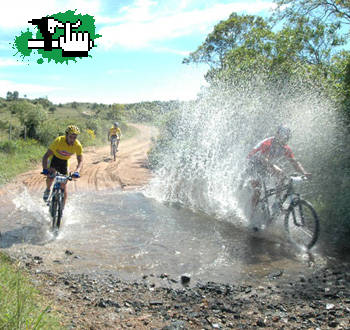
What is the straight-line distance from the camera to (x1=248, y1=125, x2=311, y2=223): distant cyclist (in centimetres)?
722

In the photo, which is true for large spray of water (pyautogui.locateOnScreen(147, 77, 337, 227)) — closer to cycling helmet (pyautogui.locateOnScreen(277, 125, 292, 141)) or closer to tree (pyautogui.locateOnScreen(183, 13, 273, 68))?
cycling helmet (pyautogui.locateOnScreen(277, 125, 292, 141))

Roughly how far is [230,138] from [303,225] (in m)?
7.34

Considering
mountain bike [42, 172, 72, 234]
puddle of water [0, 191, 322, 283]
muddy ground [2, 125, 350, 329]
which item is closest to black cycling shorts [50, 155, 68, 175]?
mountain bike [42, 172, 72, 234]

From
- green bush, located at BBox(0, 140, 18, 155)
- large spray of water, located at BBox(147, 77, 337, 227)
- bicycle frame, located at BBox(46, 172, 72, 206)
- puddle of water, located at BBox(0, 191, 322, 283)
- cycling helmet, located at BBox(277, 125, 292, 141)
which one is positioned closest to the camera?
puddle of water, located at BBox(0, 191, 322, 283)

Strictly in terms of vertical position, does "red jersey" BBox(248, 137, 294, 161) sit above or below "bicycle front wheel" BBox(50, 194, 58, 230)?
above

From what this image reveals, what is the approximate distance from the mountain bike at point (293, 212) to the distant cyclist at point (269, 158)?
5.5 inches

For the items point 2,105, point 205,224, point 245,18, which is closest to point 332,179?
point 205,224

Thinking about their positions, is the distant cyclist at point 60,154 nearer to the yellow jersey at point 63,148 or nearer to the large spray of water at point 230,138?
the yellow jersey at point 63,148

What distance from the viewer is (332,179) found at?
7.98 m

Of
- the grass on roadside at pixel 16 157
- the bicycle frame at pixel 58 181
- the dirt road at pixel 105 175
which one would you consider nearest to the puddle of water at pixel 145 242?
the bicycle frame at pixel 58 181

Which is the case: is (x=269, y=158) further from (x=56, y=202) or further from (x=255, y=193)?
(x=56, y=202)

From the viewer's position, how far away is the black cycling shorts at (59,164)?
7508 millimetres

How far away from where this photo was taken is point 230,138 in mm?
13398

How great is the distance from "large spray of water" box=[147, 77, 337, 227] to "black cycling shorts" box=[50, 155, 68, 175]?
3460 mm
